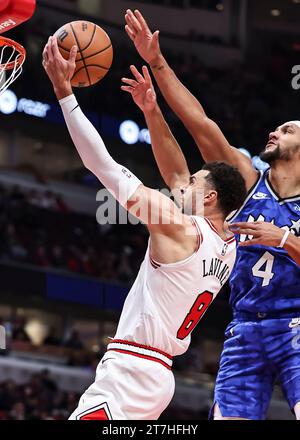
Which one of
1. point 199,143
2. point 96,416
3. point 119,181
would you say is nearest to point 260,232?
point 119,181

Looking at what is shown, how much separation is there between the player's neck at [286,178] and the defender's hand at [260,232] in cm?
63

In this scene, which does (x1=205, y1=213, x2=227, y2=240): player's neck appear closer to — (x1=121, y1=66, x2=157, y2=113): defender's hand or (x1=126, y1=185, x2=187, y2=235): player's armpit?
(x1=126, y1=185, x2=187, y2=235): player's armpit

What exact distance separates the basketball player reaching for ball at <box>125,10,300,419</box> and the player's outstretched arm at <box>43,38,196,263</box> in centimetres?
51

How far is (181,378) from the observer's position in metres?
19.5

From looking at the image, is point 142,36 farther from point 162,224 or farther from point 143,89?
point 162,224

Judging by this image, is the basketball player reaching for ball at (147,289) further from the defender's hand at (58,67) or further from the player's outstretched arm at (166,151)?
the player's outstretched arm at (166,151)

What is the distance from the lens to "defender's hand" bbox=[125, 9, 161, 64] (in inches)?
230

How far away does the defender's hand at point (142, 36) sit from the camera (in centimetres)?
584

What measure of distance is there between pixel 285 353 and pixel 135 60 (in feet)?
53.9

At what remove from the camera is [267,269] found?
5633mm

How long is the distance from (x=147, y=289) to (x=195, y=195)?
0.65 metres

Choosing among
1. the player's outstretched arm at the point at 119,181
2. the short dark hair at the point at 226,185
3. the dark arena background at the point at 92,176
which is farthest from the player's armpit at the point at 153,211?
the dark arena background at the point at 92,176

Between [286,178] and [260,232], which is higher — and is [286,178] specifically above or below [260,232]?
above
